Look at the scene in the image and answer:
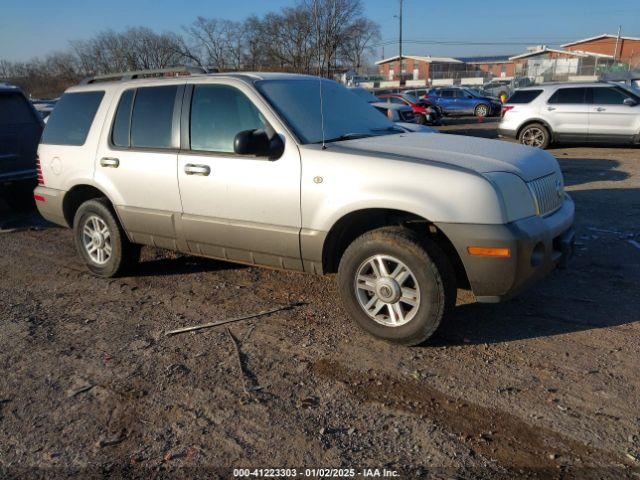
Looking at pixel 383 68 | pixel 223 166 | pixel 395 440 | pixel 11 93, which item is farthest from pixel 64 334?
pixel 383 68

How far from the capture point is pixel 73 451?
8.99 ft

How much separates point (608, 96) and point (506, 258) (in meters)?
11.9

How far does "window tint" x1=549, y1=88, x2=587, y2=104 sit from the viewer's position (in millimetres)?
13156

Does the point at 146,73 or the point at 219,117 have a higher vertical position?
the point at 146,73

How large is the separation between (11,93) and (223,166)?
5.82m

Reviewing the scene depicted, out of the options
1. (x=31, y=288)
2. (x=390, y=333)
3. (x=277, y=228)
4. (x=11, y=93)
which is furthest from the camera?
(x=11, y=93)

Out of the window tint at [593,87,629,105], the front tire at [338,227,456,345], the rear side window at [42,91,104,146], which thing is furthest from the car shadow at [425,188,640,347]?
the window tint at [593,87,629,105]

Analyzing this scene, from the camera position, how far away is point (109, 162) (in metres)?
4.91

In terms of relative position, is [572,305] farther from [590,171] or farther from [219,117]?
[590,171]

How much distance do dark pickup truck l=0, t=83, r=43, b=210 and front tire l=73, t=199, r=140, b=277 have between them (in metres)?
3.25

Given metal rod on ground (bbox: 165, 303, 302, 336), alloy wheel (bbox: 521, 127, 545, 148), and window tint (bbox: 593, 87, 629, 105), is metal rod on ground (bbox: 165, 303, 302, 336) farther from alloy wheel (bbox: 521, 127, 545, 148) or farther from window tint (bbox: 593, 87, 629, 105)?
window tint (bbox: 593, 87, 629, 105)

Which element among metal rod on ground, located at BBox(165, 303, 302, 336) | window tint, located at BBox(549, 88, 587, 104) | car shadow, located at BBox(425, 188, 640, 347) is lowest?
metal rod on ground, located at BBox(165, 303, 302, 336)

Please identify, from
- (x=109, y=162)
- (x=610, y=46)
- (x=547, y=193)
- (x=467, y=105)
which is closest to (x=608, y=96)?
(x=547, y=193)

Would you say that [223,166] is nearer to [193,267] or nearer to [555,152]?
[193,267]
